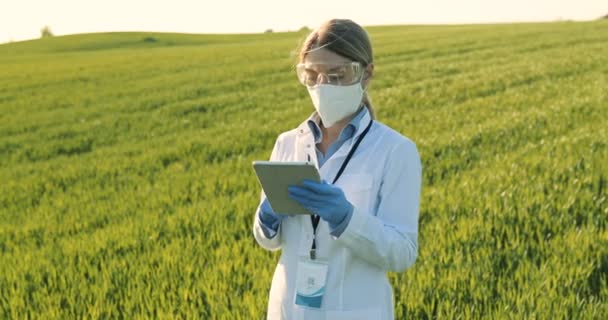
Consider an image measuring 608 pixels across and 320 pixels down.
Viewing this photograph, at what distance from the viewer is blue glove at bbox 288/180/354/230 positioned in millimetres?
2227

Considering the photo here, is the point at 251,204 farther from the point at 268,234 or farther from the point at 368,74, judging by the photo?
the point at 368,74

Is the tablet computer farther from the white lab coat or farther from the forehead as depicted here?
the forehead

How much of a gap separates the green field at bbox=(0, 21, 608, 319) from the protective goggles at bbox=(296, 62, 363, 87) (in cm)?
44

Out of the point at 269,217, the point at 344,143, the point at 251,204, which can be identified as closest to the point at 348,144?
the point at 344,143

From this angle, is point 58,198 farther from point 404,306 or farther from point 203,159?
point 404,306

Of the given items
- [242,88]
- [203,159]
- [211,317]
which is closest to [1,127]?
[242,88]

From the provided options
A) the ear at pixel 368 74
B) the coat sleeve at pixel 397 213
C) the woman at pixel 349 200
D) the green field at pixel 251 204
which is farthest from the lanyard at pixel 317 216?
the green field at pixel 251 204

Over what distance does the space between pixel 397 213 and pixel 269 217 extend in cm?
52

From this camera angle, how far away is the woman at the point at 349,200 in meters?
2.43

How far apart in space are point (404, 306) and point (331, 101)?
6.39 feet

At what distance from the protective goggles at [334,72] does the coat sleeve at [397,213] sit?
13.0 inches

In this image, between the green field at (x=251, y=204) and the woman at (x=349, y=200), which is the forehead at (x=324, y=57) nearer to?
the woman at (x=349, y=200)

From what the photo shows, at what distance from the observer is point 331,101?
8.36 ft

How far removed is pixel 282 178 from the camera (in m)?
2.32
